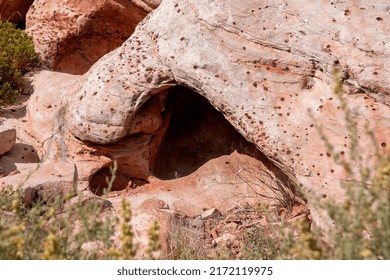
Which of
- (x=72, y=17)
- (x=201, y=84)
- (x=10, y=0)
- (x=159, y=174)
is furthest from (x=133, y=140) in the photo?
(x=10, y=0)

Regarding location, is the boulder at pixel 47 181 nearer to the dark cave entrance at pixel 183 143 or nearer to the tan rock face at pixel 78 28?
the dark cave entrance at pixel 183 143

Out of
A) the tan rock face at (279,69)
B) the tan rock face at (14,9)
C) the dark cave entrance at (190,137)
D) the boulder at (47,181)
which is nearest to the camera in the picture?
the tan rock face at (279,69)

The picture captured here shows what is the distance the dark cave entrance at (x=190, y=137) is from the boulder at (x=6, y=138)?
5.45ft

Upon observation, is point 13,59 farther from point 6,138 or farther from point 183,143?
point 183,143

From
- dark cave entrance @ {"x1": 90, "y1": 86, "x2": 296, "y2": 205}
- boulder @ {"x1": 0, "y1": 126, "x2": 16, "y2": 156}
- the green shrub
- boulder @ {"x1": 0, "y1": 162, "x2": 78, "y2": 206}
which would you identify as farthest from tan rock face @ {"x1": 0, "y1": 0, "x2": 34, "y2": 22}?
boulder @ {"x1": 0, "y1": 162, "x2": 78, "y2": 206}

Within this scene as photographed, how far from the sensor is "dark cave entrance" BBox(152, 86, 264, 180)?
27.0ft

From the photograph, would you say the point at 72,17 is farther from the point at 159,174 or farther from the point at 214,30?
the point at 214,30

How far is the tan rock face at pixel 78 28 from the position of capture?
31.2 ft

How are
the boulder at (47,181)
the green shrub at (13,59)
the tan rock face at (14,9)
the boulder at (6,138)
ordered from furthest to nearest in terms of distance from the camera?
the tan rock face at (14,9), the green shrub at (13,59), the boulder at (6,138), the boulder at (47,181)

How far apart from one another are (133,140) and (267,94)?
2.04m

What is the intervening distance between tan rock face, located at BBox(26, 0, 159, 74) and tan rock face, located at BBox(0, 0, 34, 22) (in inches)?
32.3

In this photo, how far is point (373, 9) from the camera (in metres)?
5.94

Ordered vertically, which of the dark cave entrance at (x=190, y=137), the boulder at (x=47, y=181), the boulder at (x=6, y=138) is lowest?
the boulder at (x=6, y=138)

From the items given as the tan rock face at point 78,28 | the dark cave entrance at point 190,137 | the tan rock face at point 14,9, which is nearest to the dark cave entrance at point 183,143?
A: the dark cave entrance at point 190,137
